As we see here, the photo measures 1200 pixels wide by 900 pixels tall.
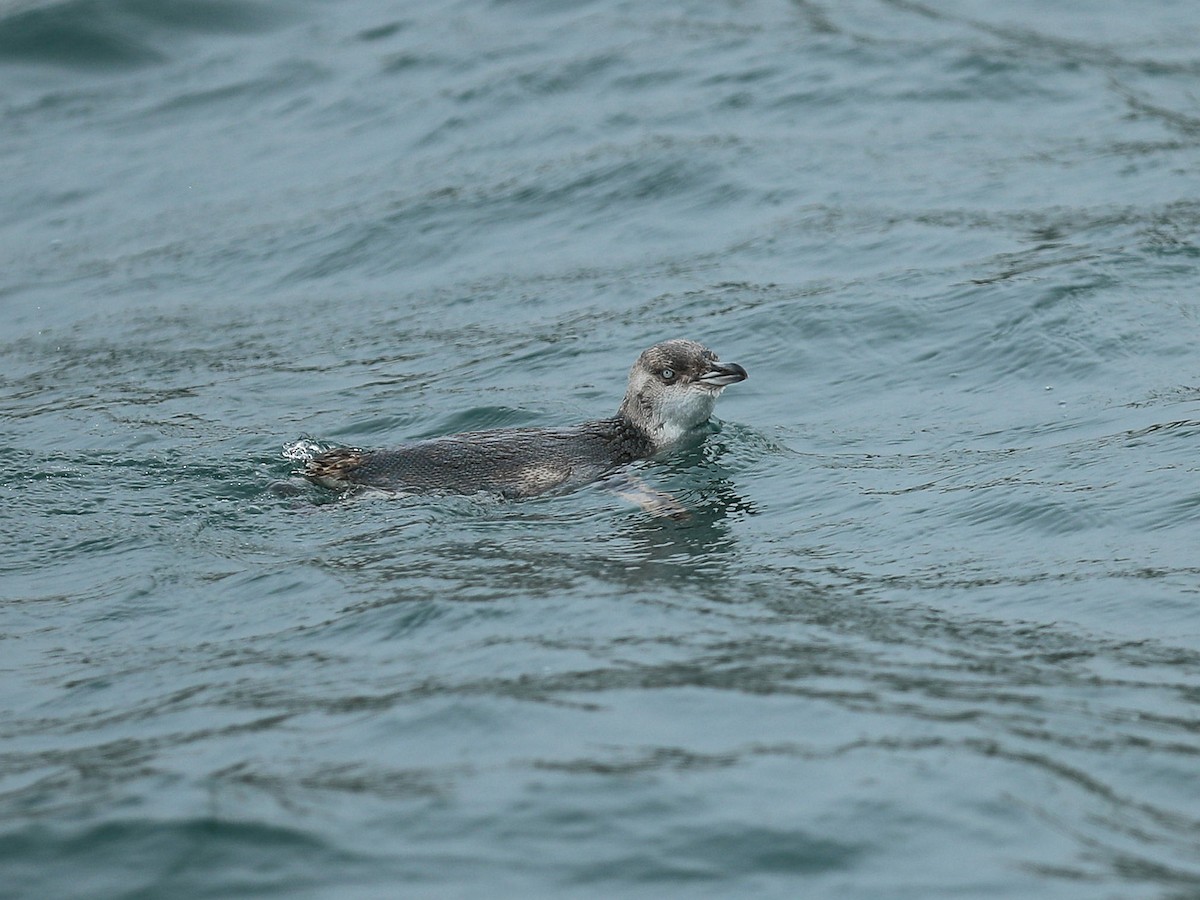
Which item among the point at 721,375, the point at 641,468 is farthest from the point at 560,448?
the point at 721,375

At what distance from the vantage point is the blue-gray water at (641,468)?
19.3ft

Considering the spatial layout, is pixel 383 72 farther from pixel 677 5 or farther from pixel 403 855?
pixel 403 855

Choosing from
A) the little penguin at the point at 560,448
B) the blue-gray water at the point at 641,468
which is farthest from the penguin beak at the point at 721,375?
the blue-gray water at the point at 641,468

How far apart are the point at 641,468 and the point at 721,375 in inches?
29.9

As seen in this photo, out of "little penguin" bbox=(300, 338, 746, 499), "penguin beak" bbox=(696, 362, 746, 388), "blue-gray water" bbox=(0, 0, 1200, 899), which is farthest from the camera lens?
"penguin beak" bbox=(696, 362, 746, 388)

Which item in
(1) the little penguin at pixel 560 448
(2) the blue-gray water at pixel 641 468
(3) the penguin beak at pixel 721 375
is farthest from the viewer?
(3) the penguin beak at pixel 721 375

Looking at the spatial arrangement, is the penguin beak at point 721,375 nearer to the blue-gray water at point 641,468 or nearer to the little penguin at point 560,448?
the little penguin at point 560,448

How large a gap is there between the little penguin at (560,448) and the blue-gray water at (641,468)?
0.19 m

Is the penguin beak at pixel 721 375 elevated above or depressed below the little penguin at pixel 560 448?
above

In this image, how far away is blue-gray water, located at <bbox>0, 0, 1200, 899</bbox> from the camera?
5.87m

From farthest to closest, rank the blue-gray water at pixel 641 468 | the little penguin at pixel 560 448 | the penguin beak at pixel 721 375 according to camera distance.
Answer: the penguin beak at pixel 721 375 < the little penguin at pixel 560 448 < the blue-gray water at pixel 641 468

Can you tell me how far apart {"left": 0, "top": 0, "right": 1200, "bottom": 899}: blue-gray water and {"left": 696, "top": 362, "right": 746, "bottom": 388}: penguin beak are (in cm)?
56

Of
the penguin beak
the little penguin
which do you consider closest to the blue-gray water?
the little penguin

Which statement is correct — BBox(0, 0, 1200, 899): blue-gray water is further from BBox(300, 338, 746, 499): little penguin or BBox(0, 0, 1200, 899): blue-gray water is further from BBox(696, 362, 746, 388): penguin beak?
BBox(696, 362, 746, 388): penguin beak
